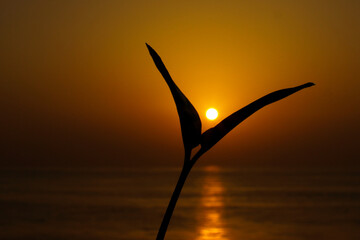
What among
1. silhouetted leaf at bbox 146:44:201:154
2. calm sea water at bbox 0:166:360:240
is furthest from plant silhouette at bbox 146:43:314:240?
calm sea water at bbox 0:166:360:240

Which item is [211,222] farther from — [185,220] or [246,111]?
[246,111]

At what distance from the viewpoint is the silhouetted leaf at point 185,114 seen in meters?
1.34

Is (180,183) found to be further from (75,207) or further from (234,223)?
(75,207)

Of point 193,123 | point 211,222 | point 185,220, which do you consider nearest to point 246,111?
point 193,123

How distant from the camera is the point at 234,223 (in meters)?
30.7

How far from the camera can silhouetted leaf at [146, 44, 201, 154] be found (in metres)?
1.34

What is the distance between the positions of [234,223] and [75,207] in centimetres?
1418

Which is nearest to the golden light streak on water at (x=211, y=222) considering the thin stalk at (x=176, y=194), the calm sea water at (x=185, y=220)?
the calm sea water at (x=185, y=220)

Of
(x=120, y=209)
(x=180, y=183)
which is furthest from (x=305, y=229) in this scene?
(x=180, y=183)

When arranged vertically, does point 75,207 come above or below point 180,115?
below

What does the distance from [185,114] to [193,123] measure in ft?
0.09

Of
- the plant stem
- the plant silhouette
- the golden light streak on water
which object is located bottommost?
the golden light streak on water

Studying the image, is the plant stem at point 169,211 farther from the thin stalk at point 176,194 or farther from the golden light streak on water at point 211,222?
the golden light streak on water at point 211,222

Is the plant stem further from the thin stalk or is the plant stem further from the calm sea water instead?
the calm sea water
